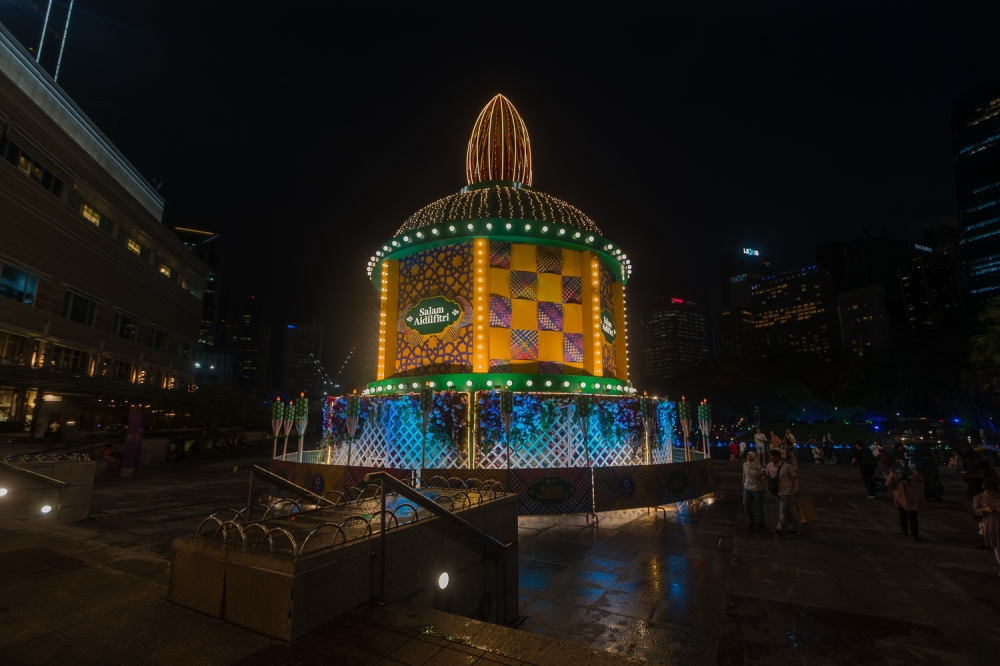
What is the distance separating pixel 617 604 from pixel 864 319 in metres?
161

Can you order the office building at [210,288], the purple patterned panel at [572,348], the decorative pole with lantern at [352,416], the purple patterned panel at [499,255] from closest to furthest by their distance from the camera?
the decorative pole with lantern at [352,416], the purple patterned panel at [499,255], the purple patterned panel at [572,348], the office building at [210,288]

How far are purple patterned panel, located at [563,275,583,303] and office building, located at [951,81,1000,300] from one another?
332ft

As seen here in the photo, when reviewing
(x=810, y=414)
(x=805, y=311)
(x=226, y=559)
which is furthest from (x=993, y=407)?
(x=805, y=311)

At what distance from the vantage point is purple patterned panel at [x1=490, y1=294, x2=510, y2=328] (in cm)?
1741

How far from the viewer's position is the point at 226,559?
13.9ft

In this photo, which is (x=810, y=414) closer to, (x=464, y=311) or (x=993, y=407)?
(x=993, y=407)

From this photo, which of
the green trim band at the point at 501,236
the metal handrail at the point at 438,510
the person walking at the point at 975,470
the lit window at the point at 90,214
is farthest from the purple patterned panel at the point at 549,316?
the lit window at the point at 90,214

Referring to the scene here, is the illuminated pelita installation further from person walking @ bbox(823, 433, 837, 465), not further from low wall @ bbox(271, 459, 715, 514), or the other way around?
person walking @ bbox(823, 433, 837, 465)

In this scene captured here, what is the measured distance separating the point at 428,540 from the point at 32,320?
3458 cm

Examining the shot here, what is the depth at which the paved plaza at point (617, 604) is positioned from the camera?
3715 mm

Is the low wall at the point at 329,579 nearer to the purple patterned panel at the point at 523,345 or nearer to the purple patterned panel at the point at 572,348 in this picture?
the purple patterned panel at the point at 523,345

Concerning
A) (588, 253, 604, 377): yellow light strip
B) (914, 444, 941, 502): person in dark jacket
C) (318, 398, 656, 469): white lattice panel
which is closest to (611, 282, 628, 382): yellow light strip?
(588, 253, 604, 377): yellow light strip

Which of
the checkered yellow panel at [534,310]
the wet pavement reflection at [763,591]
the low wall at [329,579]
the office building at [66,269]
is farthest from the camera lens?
the office building at [66,269]

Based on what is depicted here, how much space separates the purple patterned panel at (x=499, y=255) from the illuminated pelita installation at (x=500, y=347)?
4 cm
